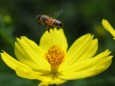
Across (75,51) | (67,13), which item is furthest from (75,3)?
(75,51)

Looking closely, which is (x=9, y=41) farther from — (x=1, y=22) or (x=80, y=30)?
(x=80, y=30)

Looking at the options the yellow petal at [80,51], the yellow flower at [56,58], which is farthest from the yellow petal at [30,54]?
the yellow petal at [80,51]

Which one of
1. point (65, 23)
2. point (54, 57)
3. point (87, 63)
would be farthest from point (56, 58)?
point (65, 23)

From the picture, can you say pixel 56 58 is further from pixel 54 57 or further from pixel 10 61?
pixel 10 61

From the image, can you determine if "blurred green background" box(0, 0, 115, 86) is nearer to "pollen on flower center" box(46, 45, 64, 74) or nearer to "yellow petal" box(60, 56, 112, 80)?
"pollen on flower center" box(46, 45, 64, 74)

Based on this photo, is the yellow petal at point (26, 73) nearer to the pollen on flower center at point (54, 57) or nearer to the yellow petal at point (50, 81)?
the yellow petal at point (50, 81)
